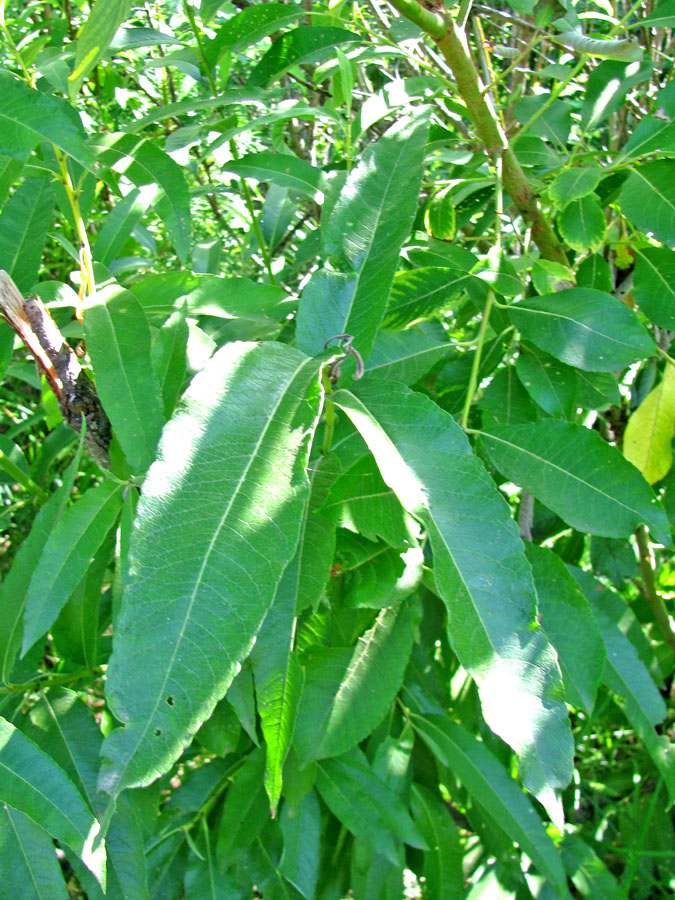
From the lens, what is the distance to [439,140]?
1249 millimetres

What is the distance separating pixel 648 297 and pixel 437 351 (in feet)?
1.14

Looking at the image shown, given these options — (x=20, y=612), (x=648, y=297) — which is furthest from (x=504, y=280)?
(x=20, y=612)

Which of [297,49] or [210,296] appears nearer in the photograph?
[210,296]

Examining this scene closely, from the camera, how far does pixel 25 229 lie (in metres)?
1.02

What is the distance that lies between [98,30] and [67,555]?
1.76ft

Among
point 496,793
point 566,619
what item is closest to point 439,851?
point 496,793

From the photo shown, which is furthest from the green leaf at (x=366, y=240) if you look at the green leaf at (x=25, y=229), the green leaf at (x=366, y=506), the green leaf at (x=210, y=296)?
the green leaf at (x=25, y=229)

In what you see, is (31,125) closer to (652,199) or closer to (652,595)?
(652,199)

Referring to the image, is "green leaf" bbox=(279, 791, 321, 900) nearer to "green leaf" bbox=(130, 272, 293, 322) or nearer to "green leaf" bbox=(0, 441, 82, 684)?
"green leaf" bbox=(0, 441, 82, 684)

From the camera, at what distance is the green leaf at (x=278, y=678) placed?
0.63m

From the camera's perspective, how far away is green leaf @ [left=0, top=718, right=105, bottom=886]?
2.32 ft

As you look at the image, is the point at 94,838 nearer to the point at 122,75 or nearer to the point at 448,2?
the point at 448,2

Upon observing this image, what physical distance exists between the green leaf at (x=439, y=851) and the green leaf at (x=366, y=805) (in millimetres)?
109

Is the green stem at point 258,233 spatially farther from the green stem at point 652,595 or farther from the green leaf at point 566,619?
the green stem at point 652,595
